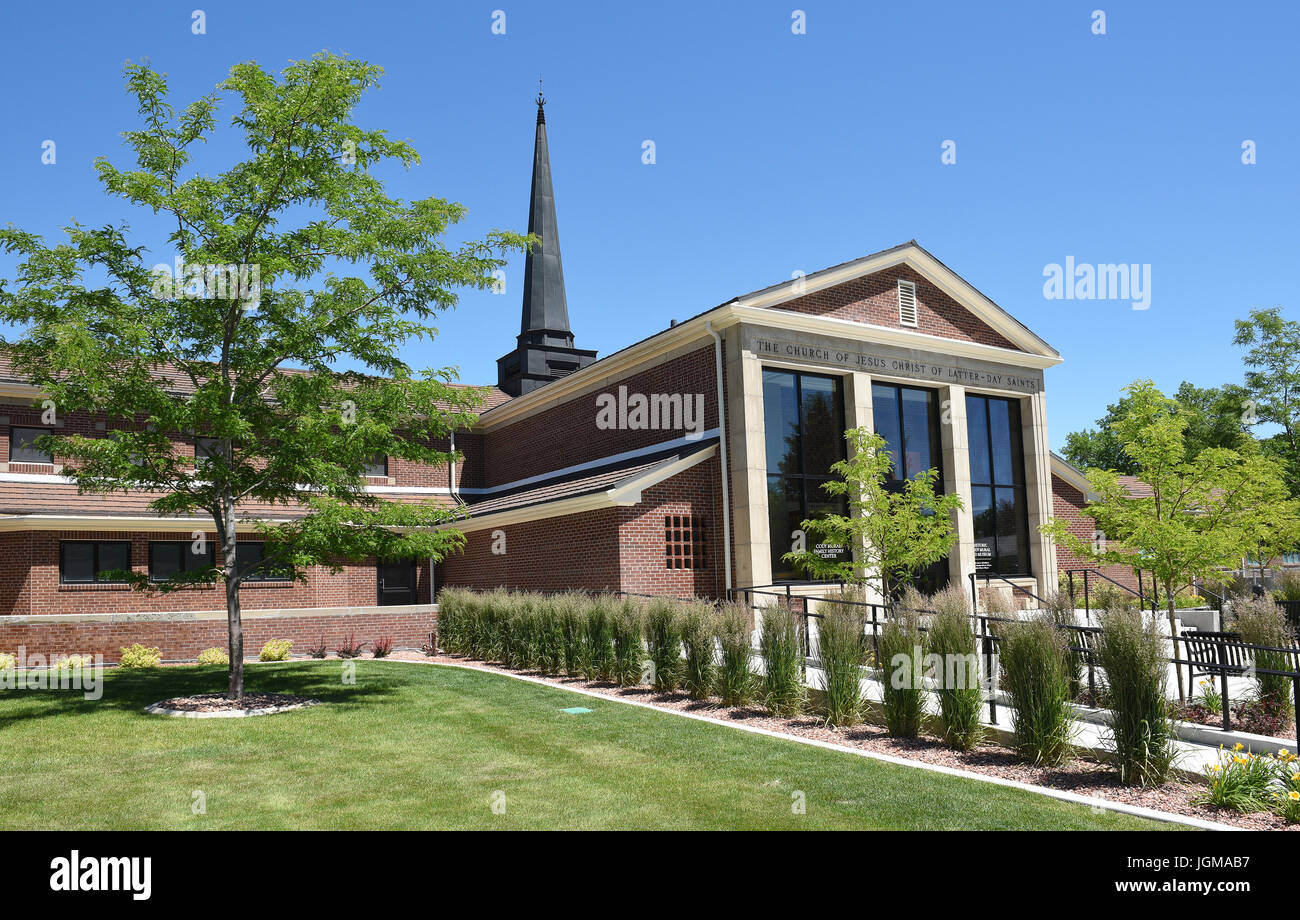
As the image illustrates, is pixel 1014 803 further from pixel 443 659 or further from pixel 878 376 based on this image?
pixel 878 376

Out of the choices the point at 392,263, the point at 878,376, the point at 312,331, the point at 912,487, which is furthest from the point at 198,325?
the point at 878,376

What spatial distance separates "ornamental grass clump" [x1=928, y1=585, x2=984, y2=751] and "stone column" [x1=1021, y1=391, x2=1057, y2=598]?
53.7ft

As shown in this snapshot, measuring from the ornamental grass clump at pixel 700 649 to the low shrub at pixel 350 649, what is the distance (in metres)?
10.1

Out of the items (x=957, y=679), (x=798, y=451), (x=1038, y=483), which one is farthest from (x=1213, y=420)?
(x=957, y=679)

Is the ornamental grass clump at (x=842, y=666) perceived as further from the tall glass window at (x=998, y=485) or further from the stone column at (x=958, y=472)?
the tall glass window at (x=998, y=485)

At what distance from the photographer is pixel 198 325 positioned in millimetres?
12797

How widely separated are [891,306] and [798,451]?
489cm

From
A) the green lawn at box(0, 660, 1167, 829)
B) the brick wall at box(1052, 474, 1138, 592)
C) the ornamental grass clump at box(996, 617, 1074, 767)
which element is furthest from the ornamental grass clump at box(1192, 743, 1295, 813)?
the brick wall at box(1052, 474, 1138, 592)

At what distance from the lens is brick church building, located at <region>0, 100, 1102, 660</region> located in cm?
1886

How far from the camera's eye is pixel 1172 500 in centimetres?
1388

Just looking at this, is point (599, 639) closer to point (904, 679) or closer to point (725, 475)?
point (904, 679)

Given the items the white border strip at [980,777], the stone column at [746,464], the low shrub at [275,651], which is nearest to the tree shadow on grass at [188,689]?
the low shrub at [275,651]

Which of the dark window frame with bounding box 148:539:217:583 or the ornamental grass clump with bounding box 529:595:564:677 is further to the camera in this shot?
the dark window frame with bounding box 148:539:217:583

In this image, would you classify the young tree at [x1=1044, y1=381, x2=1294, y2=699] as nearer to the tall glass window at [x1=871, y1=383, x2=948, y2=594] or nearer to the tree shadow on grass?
the tall glass window at [x1=871, y1=383, x2=948, y2=594]
